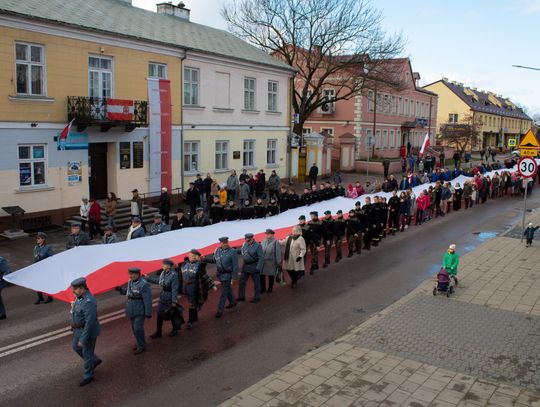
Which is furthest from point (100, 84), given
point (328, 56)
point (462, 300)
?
point (328, 56)

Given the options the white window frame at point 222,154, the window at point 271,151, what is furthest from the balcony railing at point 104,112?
the window at point 271,151

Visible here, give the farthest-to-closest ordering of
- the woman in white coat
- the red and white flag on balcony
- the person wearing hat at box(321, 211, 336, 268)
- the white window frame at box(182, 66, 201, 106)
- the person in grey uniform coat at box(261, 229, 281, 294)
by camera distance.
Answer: the white window frame at box(182, 66, 201, 106) < the red and white flag on balcony < the person wearing hat at box(321, 211, 336, 268) < the woman in white coat < the person in grey uniform coat at box(261, 229, 281, 294)

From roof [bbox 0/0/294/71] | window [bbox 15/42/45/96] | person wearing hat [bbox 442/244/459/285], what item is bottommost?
person wearing hat [bbox 442/244/459/285]

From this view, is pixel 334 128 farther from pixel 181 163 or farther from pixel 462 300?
pixel 462 300

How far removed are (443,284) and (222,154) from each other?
1841cm

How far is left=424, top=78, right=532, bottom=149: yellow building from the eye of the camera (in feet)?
260

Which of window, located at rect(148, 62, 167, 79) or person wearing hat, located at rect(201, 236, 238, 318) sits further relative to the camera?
window, located at rect(148, 62, 167, 79)

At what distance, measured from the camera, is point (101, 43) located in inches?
851

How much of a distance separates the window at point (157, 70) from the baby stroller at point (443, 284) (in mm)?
16832

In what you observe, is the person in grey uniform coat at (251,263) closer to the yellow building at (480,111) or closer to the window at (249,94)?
the window at (249,94)

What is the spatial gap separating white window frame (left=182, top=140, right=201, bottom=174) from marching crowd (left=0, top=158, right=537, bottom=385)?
2721mm

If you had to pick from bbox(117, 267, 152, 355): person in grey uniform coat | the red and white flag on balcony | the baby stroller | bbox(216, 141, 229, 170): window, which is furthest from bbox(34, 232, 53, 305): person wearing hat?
bbox(216, 141, 229, 170): window

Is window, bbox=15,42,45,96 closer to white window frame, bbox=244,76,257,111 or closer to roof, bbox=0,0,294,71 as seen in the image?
roof, bbox=0,0,294,71

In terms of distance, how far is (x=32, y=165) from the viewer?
64.8ft
